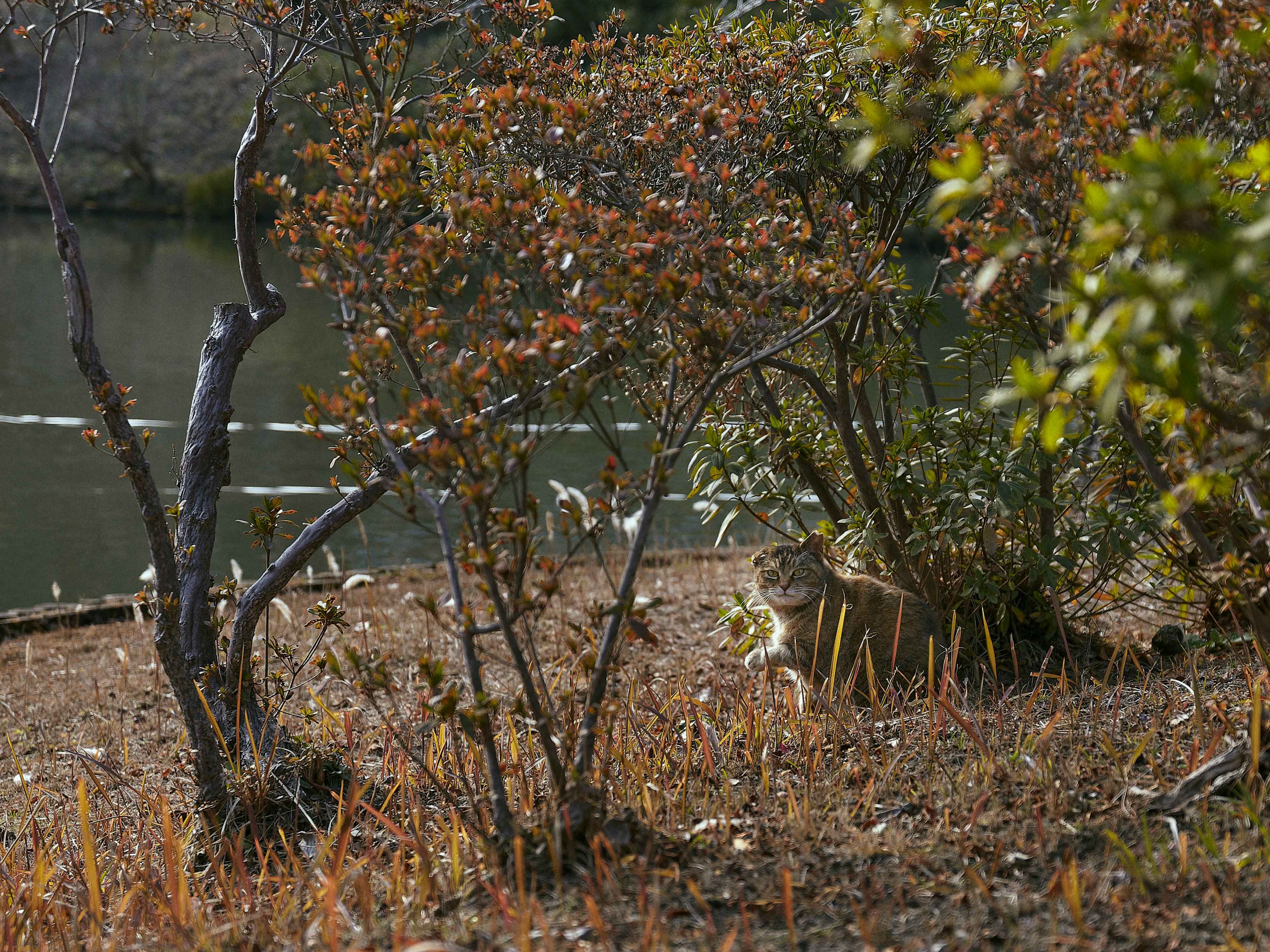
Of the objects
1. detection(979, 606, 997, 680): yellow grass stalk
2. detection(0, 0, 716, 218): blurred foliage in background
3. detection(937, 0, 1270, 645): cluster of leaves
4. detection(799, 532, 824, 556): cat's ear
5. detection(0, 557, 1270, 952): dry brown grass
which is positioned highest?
detection(0, 0, 716, 218): blurred foliage in background

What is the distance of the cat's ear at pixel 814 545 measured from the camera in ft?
13.6

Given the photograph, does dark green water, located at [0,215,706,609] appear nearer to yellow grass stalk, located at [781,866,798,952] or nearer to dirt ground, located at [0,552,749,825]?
dirt ground, located at [0,552,749,825]

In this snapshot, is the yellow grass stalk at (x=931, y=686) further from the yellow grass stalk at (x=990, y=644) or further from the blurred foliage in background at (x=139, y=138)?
the blurred foliage in background at (x=139, y=138)

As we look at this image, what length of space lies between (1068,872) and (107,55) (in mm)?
46024

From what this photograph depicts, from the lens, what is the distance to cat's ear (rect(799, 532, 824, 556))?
13.6 feet

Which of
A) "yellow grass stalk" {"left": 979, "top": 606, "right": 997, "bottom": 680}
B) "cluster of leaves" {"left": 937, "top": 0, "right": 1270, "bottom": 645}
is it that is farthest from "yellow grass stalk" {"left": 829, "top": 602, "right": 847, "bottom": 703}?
"cluster of leaves" {"left": 937, "top": 0, "right": 1270, "bottom": 645}

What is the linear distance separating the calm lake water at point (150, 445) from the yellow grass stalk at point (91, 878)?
1.14 metres

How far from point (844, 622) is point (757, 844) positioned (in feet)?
4.87

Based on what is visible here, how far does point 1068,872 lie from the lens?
230cm

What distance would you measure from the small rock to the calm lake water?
2.98 meters

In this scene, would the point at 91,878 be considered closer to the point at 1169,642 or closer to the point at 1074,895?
the point at 1074,895

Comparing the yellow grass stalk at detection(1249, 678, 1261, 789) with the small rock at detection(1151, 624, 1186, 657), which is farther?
the small rock at detection(1151, 624, 1186, 657)

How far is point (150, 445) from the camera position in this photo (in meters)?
9.69

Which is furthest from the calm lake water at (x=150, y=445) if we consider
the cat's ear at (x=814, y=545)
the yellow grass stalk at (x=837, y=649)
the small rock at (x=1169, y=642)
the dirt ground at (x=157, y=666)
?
the small rock at (x=1169, y=642)
